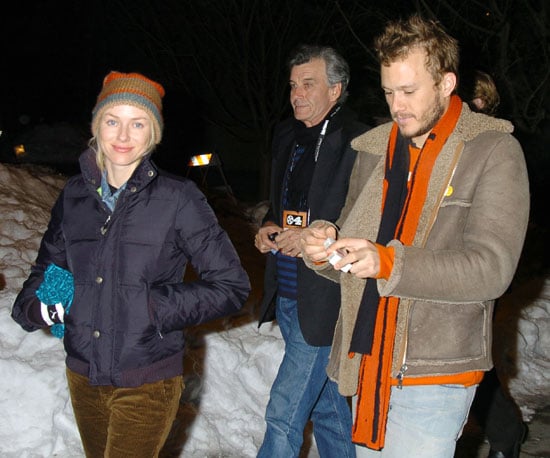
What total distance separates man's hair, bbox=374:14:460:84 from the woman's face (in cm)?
106

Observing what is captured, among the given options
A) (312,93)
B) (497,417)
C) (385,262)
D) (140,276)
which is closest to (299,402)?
(140,276)

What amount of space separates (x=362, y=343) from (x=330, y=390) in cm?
121

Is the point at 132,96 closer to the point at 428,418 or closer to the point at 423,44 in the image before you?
the point at 423,44

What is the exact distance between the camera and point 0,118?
2162 centimetres

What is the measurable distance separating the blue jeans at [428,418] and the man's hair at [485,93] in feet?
5.17

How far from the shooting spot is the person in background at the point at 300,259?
3.39 metres

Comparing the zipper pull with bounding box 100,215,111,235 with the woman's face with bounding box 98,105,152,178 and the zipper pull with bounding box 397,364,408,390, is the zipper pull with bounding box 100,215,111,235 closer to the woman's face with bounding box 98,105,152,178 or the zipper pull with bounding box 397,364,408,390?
Result: the woman's face with bounding box 98,105,152,178

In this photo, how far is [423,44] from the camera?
231cm

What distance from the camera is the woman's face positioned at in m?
2.69

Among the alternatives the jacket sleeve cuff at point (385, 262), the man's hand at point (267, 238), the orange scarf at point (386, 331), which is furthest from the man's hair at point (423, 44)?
the man's hand at point (267, 238)

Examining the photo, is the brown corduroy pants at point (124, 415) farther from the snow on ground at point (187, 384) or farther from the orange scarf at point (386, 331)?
the snow on ground at point (187, 384)

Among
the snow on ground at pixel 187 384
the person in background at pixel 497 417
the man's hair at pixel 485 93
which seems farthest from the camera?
the snow on ground at pixel 187 384

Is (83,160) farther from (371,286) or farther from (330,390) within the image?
(330,390)

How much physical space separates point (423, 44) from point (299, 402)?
2.01 metres
